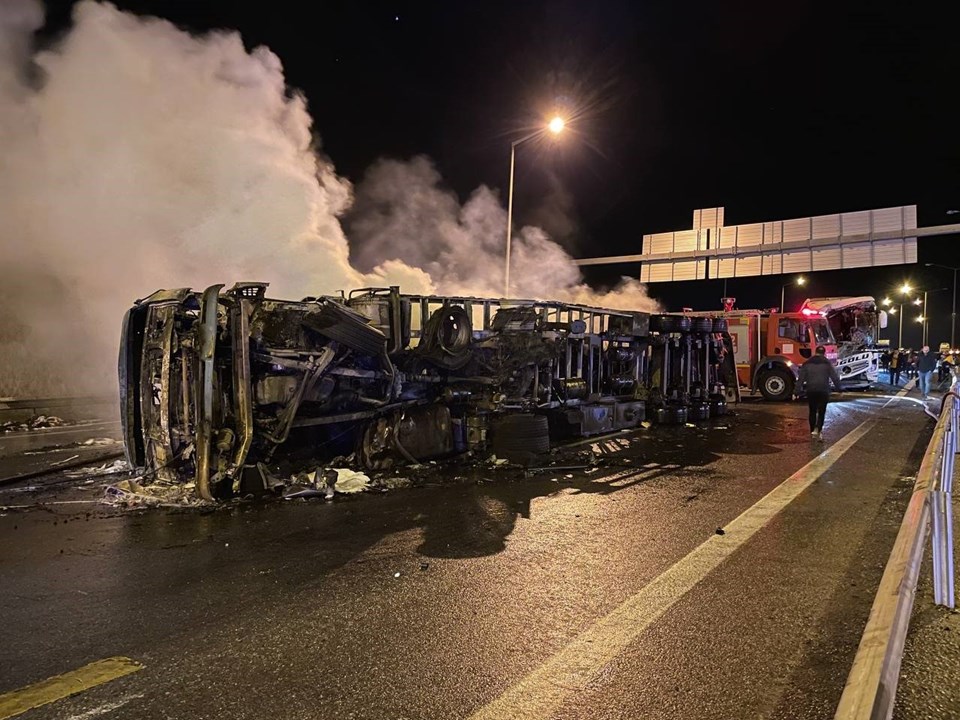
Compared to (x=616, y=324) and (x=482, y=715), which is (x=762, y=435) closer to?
(x=616, y=324)

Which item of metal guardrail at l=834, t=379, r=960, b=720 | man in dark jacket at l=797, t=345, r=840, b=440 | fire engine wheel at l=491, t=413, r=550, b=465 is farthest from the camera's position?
man in dark jacket at l=797, t=345, r=840, b=440

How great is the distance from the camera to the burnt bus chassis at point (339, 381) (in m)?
6.10

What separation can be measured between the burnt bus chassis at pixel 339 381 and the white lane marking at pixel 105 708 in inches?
133

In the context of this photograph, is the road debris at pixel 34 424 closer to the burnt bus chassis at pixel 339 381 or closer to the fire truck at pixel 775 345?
the burnt bus chassis at pixel 339 381

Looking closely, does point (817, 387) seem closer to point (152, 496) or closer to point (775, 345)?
point (775, 345)

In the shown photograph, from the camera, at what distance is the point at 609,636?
322 cm

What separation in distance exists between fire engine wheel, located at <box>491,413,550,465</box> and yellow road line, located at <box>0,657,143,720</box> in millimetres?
5475

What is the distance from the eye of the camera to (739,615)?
3477mm

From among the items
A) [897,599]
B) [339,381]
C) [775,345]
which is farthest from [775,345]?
[897,599]

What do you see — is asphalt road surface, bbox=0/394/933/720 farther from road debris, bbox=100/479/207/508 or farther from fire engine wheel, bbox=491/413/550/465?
fire engine wheel, bbox=491/413/550/465

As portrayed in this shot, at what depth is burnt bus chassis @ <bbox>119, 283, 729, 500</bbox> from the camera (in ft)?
20.0

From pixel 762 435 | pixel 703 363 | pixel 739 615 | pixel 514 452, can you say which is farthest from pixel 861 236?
pixel 739 615

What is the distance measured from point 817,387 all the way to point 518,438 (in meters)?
5.77

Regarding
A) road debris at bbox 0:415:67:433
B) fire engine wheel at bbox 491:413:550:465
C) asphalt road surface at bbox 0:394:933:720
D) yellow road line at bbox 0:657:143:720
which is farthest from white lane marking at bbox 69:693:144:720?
road debris at bbox 0:415:67:433
